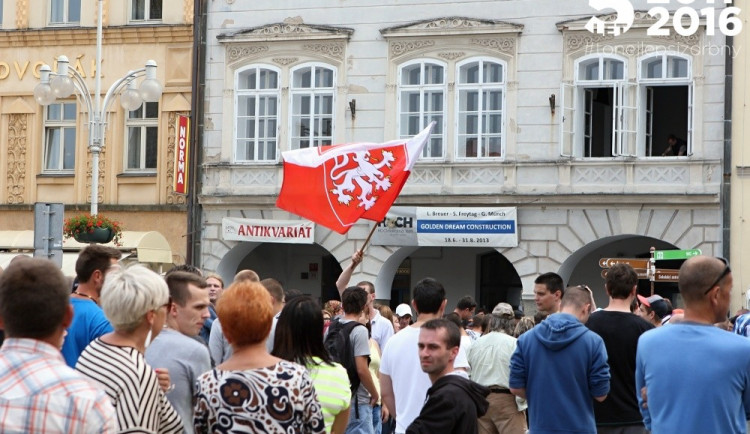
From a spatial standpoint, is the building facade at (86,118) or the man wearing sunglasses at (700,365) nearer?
the man wearing sunglasses at (700,365)

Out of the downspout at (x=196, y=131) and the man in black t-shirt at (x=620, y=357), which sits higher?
the downspout at (x=196, y=131)

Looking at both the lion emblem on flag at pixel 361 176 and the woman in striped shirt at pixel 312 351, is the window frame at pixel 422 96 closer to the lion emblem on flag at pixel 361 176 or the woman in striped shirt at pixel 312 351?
the lion emblem on flag at pixel 361 176

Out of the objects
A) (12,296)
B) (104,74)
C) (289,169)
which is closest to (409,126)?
(104,74)

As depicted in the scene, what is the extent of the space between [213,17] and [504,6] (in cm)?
628

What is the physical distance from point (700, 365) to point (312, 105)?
22256 mm

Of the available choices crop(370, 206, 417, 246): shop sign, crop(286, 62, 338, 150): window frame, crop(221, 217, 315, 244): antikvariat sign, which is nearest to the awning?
crop(221, 217, 315, 244): antikvariat sign

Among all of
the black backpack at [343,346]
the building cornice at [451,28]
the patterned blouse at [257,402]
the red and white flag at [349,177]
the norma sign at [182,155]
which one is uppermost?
→ the building cornice at [451,28]

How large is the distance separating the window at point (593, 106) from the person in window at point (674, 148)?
2.61ft

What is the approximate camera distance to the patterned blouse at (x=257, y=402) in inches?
245

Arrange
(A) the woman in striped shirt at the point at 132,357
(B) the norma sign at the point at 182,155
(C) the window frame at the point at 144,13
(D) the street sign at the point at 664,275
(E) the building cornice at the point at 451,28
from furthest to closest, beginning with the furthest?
Answer: (C) the window frame at the point at 144,13, (B) the norma sign at the point at 182,155, (E) the building cornice at the point at 451,28, (D) the street sign at the point at 664,275, (A) the woman in striped shirt at the point at 132,357

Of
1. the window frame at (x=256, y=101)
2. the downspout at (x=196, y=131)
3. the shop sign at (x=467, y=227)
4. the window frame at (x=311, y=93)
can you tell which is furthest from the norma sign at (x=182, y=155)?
the shop sign at (x=467, y=227)

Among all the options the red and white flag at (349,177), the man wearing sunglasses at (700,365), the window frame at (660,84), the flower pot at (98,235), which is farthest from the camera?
the window frame at (660,84)

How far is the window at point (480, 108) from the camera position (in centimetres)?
2747

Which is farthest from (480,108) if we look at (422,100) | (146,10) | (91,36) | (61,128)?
(61,128)
